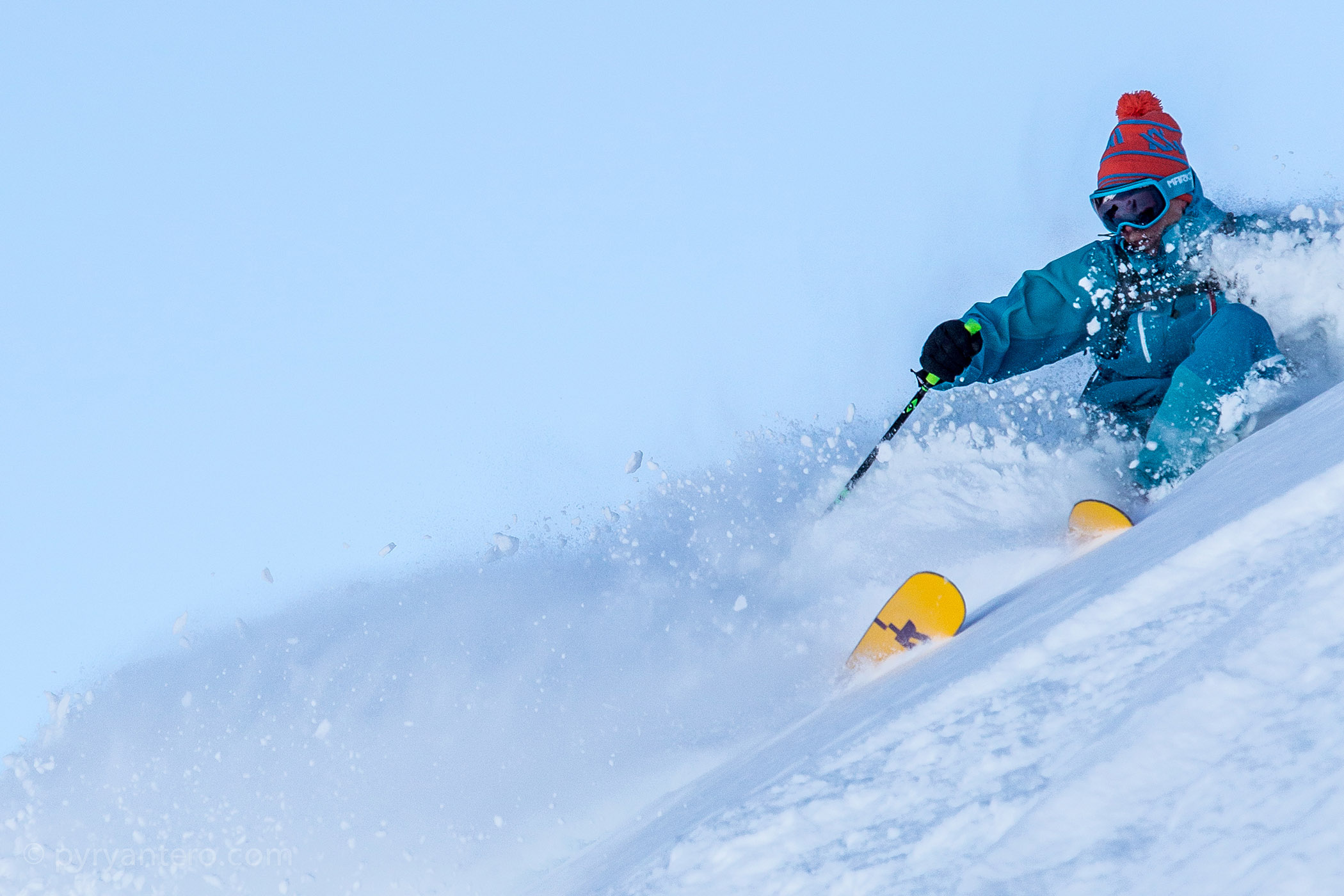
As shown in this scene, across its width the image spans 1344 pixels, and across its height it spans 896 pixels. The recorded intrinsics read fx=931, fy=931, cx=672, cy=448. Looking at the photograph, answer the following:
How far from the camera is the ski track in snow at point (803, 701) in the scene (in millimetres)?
1208

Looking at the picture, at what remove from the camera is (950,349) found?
3695 mm

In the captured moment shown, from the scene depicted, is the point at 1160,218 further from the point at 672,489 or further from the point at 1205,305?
the point at 672,489

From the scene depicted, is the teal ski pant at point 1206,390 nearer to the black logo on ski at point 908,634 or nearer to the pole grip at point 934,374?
the pole grip at point 934,374

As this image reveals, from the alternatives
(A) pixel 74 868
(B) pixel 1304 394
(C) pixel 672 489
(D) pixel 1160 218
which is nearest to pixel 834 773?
(B) pixel 1304 394

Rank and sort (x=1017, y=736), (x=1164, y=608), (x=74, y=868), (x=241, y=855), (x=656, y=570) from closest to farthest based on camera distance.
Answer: (x=1017, y=736)
(x=1164, y=608)
(x=241, y=855)
(x=74, y=868)
(x=656, y=570)

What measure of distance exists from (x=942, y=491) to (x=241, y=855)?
340 cm

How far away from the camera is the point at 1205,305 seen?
355cm

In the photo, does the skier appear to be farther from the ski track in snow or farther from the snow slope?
the snow slope

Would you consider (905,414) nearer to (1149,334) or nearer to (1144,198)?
(1149,334)

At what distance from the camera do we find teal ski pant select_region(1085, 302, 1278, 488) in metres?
3.10

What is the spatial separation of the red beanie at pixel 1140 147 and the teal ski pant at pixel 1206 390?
0.65 metres

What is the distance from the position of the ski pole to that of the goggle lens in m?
0.65

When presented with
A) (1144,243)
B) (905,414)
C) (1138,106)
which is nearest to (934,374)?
(905,414)

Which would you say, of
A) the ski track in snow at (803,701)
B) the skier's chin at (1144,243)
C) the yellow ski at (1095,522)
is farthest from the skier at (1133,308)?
the yellow ski at (1095,522)
